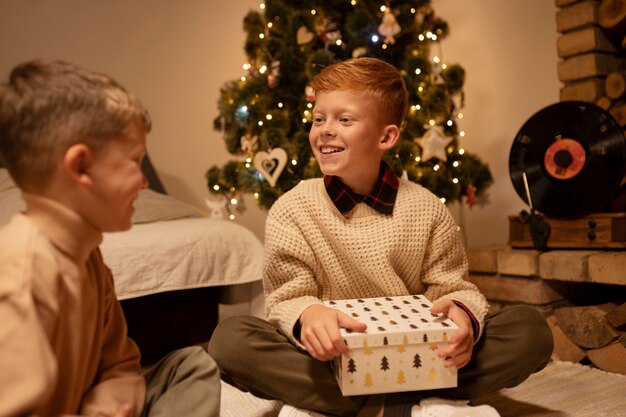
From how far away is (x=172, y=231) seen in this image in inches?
68.4

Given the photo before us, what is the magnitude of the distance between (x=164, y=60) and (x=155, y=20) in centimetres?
20

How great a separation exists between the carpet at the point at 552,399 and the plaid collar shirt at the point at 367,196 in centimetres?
47

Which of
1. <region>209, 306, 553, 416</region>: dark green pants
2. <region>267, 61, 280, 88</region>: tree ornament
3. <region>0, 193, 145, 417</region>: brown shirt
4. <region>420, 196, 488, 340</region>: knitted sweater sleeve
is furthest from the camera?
<region>267, 61, 280, 88</region>: tree ornament

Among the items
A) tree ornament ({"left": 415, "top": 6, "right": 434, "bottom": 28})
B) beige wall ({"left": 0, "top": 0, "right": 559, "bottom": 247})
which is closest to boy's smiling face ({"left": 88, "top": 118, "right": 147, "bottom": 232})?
tree ornament ({"left": 415, "top": 6, "right": 434, "bottom": 28})

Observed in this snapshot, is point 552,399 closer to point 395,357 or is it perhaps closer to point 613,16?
point 395,357

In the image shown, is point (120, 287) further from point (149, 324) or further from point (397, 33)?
point (397, 33)

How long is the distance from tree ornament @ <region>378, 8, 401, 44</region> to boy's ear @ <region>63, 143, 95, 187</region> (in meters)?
1.71

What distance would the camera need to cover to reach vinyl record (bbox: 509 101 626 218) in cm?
162

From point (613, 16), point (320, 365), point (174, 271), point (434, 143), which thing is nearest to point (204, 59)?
point (434, 143)

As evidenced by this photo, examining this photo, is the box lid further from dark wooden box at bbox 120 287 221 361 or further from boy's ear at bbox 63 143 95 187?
dark wooden box at bbox 120 287 221 361

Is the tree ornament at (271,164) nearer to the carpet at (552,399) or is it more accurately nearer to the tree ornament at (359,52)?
the tree ornament at (359,52)

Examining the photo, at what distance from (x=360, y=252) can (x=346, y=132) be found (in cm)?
25

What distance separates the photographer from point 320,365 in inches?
41.4

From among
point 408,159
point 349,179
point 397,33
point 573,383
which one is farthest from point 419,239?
point 397,33
